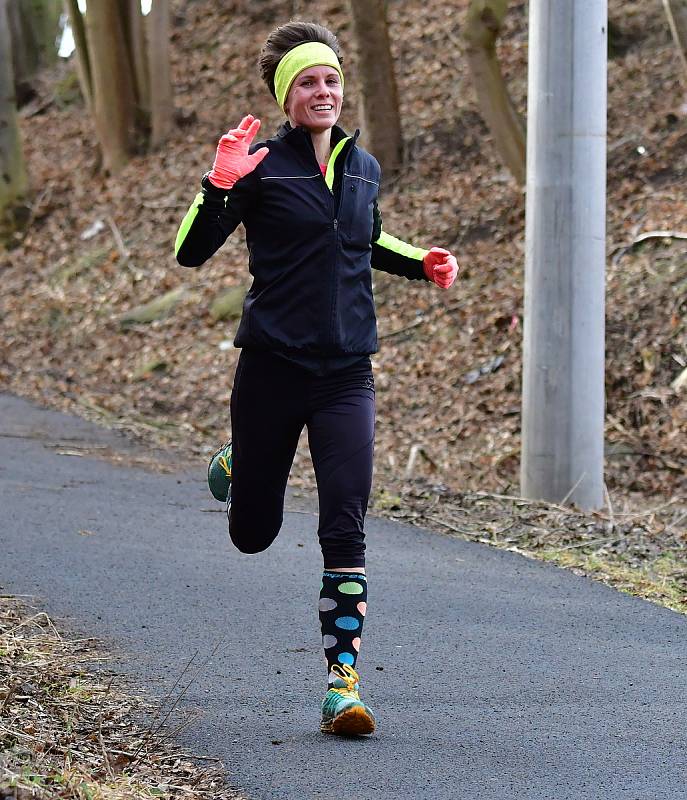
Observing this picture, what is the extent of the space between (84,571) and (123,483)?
9.04 ft

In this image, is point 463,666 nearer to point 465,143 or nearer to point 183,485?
point 183,485

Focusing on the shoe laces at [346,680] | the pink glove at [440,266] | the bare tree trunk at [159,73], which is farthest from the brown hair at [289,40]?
the bare tree trunk at [159,73]

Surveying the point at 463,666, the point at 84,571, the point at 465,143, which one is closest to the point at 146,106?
the point at 465,143

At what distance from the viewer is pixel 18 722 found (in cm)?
400

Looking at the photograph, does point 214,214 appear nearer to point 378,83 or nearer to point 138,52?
point 378,83

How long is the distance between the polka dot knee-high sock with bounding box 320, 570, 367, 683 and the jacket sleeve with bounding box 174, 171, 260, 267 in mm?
1153

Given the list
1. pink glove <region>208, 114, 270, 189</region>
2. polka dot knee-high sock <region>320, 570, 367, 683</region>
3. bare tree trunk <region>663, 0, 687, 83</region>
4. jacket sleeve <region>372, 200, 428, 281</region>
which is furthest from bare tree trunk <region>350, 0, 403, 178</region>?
polka dot knee-high sock <region>320, 570, 367, 683</region>

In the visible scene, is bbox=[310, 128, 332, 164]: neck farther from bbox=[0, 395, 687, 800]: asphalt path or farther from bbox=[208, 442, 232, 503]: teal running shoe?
bbox=[0, 395, 687, 800]: asphalt path

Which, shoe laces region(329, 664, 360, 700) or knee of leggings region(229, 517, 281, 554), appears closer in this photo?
shoe laces region(329, 664, 360, 700)

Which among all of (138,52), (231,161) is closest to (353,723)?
(231,161)

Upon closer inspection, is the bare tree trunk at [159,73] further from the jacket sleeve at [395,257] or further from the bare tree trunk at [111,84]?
the jacket sleeve at [395,257]

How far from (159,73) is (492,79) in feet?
27.3

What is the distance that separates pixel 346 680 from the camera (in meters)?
4.29

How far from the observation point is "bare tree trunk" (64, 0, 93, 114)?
842 inches
